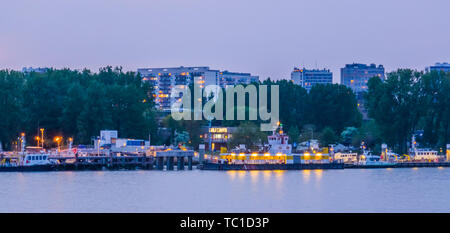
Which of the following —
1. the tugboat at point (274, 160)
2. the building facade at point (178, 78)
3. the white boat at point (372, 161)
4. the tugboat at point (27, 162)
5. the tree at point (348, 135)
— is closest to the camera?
the tugboat at point (27, 162)

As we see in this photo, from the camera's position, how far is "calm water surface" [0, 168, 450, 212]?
47000mm

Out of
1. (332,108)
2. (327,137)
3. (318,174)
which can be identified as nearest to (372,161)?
(318,174)

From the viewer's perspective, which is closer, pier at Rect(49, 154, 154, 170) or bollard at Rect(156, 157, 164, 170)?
pier at Rect(49, 154, 154, 170)

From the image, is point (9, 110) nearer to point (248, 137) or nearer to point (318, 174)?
point (248, 137)

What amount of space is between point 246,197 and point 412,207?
10008 mm

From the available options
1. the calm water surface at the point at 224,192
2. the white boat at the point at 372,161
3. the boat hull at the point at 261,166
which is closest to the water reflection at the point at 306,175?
the calm water surface at the point at 224,192

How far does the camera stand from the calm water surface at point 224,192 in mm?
47000

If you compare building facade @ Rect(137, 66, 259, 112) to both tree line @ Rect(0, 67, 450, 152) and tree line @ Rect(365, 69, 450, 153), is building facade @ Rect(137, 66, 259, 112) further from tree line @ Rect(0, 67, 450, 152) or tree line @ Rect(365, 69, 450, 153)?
tree line @ Rect(365, 69, 450, 153)

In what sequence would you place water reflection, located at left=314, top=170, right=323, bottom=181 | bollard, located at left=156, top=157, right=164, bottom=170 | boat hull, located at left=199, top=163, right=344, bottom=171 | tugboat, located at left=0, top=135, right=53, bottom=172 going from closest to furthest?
water reflection, located at left=314, top=170, right=323, bottom=181 < tugboat, located at left=0, top=135, right=53, bottom=172 < boat hull, located at left=199, top=163, right=344, bottom=171 < bollard, located at left=156, top=157, right=164, bottom=170

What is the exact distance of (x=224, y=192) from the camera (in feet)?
182

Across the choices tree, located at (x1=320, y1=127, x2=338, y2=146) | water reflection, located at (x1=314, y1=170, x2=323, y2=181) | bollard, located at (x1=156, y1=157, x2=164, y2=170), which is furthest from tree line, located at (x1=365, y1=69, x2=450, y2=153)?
bollard, located at (x1=156, y1=157, x2=164, y2=170)

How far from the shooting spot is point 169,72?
195m

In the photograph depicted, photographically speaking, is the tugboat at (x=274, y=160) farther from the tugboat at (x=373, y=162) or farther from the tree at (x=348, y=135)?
the tree at (x=348, y=135)
